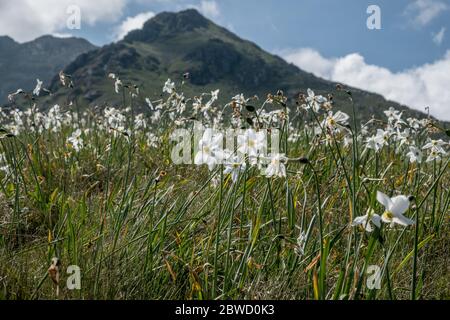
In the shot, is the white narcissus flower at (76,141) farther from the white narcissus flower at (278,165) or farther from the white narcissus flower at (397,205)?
the white narcissus flower at (397,205)

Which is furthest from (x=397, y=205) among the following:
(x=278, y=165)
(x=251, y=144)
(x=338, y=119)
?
(x=338, y=119)

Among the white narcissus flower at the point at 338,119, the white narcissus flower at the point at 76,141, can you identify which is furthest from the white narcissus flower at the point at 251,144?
the white narcissus flower at the point at 76,141

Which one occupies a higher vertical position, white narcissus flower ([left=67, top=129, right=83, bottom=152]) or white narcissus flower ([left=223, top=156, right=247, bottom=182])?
white narcissus flower ([left=67, top=129, right=83, bottom=152])

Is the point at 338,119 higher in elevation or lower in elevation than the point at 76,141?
higher

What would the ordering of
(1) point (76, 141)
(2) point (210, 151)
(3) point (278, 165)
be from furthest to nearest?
(1) point (76, 141) < (2) point (210, 151) < (3) point (278, 165)

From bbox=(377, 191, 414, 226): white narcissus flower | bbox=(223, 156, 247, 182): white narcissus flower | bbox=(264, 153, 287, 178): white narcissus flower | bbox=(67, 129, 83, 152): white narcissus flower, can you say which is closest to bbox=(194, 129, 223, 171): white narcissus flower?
bbox=(223, 156, 247, 182): white narcissus flower

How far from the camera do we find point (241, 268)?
98.7 inches

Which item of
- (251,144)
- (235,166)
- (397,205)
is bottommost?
(397,205)

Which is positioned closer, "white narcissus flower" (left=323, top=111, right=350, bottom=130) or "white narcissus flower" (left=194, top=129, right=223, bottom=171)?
"white narcissus flower" (left=194, top=129, right=223, bottom=171)

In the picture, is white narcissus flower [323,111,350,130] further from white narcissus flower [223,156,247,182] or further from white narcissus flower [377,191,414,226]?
white narcissus flower [377,191,414,226]

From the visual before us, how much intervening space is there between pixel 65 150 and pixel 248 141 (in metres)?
4.29

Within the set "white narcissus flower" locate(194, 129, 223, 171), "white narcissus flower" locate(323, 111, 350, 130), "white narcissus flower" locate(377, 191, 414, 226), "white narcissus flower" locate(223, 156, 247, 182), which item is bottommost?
"white narcissus flower" locate(377, 191, 414, 226)

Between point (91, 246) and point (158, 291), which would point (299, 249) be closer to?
point (158, 291)

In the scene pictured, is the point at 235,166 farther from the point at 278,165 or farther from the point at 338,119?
the point at 338,119
